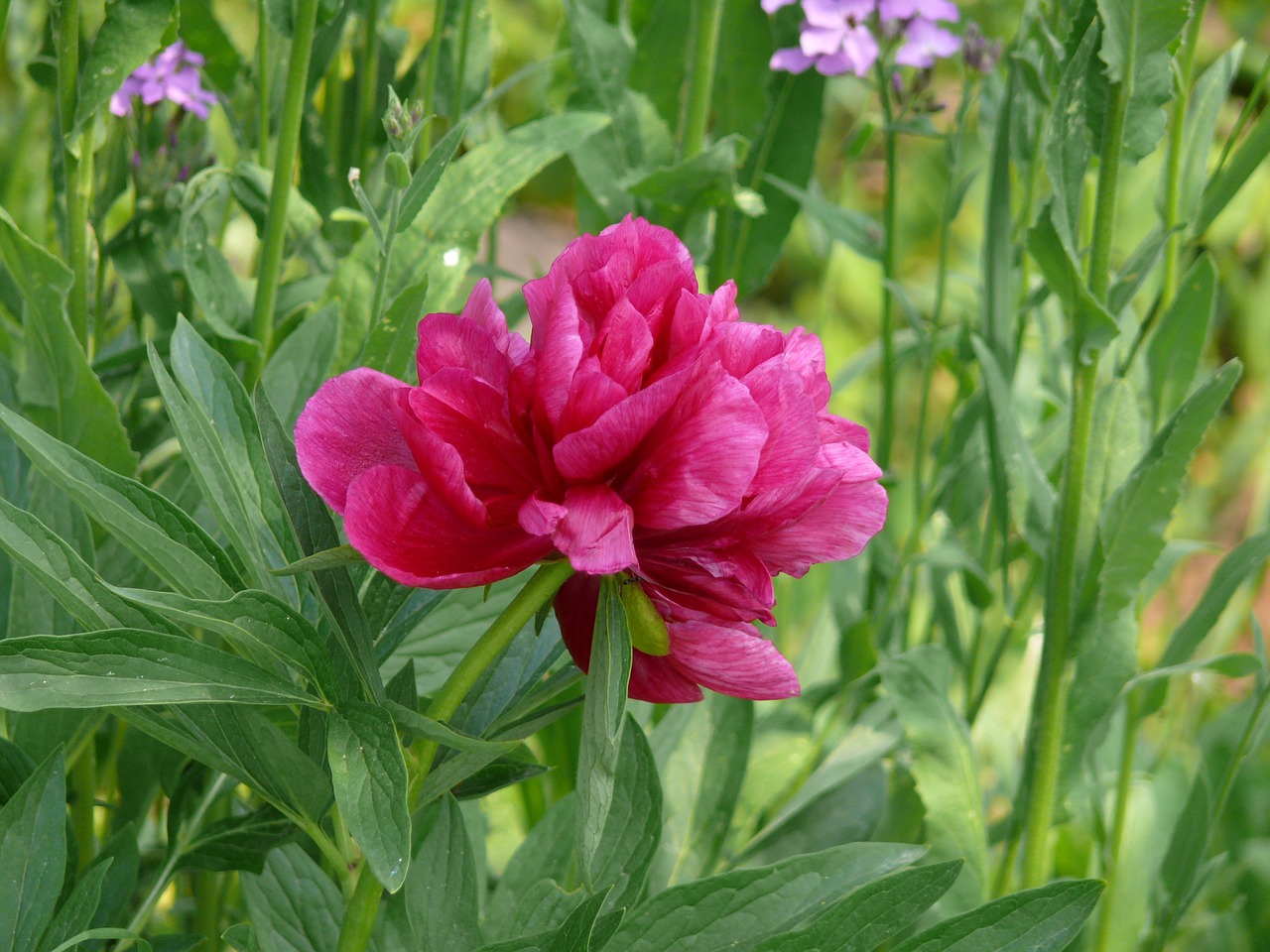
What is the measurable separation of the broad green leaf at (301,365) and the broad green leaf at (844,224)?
0.30 m

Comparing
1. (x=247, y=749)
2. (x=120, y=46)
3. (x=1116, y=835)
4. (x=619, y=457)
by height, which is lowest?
(x=1116, y=835)

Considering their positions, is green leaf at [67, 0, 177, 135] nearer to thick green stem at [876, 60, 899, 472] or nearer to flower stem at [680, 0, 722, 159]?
flower stem at [680, 0, 722, 159]

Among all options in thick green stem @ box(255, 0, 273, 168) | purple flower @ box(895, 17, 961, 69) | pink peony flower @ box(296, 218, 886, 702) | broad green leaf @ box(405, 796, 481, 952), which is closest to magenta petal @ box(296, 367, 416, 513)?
pink peony flower @ box(296, 218, 886, 702)

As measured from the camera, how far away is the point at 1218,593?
2.22 ft

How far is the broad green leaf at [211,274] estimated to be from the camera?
592mm

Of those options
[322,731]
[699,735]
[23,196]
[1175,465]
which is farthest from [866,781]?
[23,196]

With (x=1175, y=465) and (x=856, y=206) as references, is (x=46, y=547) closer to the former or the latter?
(x=1175, y=465)

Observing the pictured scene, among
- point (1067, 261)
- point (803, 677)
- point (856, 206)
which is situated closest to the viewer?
point (1067, 261)

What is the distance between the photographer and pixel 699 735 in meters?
0.72

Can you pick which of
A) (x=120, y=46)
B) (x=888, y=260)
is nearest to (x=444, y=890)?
(x=120, y=46)

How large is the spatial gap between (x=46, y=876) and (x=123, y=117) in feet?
1.52

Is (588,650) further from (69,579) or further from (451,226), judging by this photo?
(451,226)

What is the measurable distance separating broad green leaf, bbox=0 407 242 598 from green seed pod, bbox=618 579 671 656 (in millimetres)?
132

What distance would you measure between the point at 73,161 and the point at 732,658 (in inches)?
15.6
